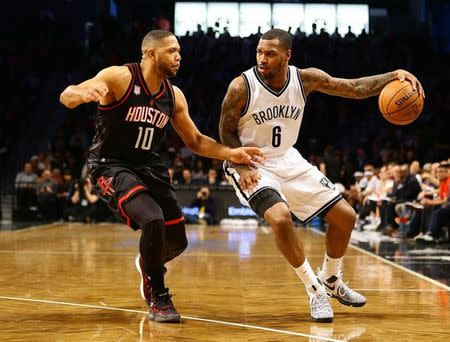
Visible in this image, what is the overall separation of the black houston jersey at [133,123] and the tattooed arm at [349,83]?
1.08 m

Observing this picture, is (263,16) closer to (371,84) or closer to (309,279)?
(371,84)

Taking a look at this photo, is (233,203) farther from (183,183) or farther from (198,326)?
(198,326)

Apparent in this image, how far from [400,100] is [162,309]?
2.27 meters

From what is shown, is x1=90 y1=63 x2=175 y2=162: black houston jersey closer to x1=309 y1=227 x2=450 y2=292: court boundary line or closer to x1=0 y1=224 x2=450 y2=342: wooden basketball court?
x1=0 y1=224 x2=450 y2=342: wooden basketball court

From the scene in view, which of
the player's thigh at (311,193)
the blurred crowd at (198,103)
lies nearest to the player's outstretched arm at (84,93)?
the player's thigh at (311,193)

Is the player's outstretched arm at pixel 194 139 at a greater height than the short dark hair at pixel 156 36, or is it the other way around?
the short dark hair at pixel 156 36

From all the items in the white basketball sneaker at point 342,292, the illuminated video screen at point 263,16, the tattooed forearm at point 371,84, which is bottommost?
the white basketball sneaker at point 342,292

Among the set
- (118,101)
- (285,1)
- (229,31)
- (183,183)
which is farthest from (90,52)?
(118,101)

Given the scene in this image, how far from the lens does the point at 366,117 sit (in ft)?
75.6

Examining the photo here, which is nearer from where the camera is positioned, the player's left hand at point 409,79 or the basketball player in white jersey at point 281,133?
the basketball player in white jersey at point 281,133

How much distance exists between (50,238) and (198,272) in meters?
5.61

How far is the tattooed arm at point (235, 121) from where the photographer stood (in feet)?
17.9

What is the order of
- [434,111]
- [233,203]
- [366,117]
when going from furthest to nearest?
[366,117] → [434,111] → [233,203]

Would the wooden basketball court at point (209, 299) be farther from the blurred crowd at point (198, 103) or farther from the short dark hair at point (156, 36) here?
the blurred crowd at point (198, 103)
